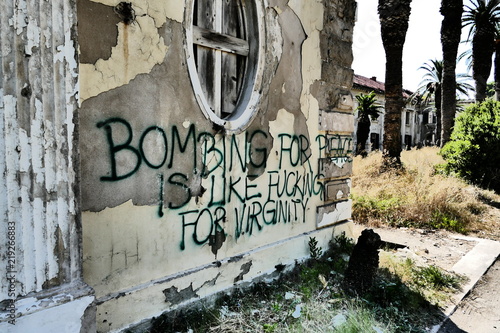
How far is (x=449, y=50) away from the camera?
40.5 ft

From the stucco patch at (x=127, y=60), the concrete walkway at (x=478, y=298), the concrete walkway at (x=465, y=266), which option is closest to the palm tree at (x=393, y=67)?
the concrete walkway at (x=465, y=266)

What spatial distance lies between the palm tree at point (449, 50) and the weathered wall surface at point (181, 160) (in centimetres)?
915

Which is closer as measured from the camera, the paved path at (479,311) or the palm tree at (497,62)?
the paved path at (479,311)

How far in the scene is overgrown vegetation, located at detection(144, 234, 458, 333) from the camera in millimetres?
2787

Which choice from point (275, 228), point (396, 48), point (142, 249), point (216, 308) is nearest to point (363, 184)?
point (396, 48)

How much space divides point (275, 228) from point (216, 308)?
1.13 meters

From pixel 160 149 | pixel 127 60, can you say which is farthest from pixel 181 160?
pixel 127 60

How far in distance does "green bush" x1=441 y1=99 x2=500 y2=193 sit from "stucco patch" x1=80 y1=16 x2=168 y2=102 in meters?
9.10

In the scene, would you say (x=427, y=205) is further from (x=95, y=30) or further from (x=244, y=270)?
(x=95, y=30)

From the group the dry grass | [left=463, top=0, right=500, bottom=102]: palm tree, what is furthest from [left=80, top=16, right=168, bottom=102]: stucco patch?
[left=463, top=0, right=500, bottom=102]: palm tree

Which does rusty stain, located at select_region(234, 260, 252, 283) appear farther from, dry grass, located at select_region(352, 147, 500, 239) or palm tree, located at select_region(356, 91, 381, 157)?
palm tree, located at select_region(356, 91, 381, 157)

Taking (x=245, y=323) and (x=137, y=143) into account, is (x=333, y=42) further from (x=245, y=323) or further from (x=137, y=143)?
(x=245, y=323)

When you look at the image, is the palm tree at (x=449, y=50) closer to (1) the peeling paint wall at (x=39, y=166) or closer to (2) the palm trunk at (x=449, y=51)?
(2) the palm trunk at (x=449, y=51)

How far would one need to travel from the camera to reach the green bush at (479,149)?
29.4 ft
